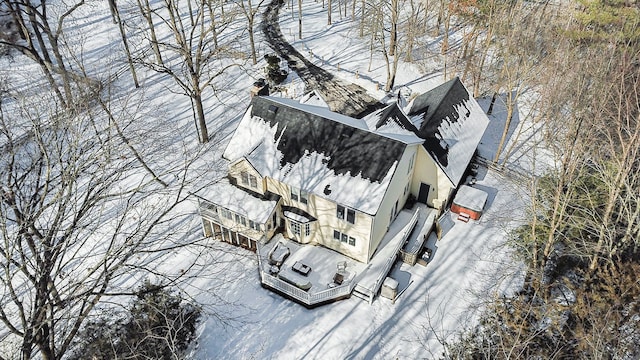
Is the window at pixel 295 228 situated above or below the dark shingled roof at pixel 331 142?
below

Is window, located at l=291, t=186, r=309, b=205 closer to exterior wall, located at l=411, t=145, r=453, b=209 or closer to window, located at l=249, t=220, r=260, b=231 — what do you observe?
window, located at l=249, t=220, r=260, b=231

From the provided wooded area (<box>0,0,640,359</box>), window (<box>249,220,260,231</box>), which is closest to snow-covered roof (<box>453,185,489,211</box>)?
wooded area (<box>0,0,640,359</box>)

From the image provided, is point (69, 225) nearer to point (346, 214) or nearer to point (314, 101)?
point (346, 214)

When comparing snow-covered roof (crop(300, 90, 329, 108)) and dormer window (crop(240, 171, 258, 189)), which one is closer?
dormer window (crop(240, 171, 258, 189))

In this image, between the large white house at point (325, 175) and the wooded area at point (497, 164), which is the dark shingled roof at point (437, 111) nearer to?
the large white house at point (325, 175)

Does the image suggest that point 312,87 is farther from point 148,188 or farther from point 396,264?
point 396,264

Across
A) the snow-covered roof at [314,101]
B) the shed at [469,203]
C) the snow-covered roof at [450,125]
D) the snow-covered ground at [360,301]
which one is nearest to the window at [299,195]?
the snow-covered ground at [360,301]

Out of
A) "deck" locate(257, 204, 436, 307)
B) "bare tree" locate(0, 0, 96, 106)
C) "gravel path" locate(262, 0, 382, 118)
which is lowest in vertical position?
"deck" locate(257, 204, 436, 307)
